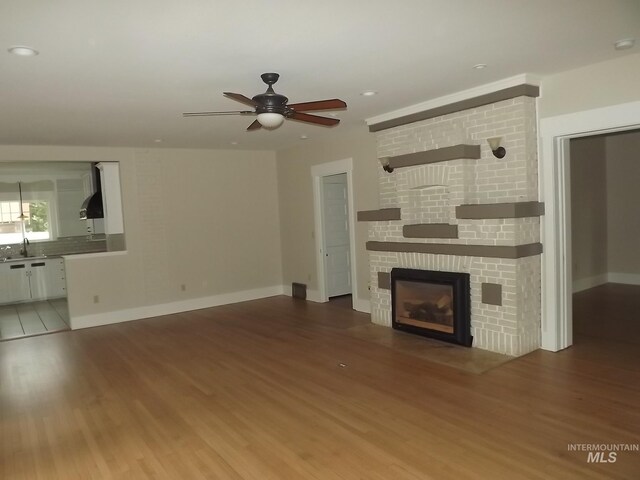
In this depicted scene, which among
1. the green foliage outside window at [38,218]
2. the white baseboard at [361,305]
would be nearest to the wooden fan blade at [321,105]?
the white baseboard at [361,305]

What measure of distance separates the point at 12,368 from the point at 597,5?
603 cm

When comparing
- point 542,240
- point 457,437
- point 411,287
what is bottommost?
point 457,437

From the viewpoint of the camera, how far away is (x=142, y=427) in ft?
11.0

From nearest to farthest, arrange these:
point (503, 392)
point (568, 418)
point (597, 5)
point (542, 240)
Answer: point (597, 5), point (568, 418), point (503, 392), point (542, 240)

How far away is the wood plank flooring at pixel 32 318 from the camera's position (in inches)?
260

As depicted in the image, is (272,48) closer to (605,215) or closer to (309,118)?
(309,118)

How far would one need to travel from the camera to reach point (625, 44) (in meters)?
3.42

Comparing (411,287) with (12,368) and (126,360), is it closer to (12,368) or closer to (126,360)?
(126,360)

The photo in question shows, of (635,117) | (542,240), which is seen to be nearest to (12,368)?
(542,240)

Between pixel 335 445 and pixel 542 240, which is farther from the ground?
pixel 542 240

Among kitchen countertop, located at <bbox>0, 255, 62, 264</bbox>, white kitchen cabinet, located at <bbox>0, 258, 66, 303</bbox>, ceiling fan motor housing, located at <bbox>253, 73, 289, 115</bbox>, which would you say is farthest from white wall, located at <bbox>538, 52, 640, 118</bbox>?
kitchen countertop, located at <bbox>0, 255, 62, 264</bbox>

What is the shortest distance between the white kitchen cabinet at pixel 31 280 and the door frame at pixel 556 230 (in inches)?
331

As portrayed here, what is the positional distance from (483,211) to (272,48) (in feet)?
8.32

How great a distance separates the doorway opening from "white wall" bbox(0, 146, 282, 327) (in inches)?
198
